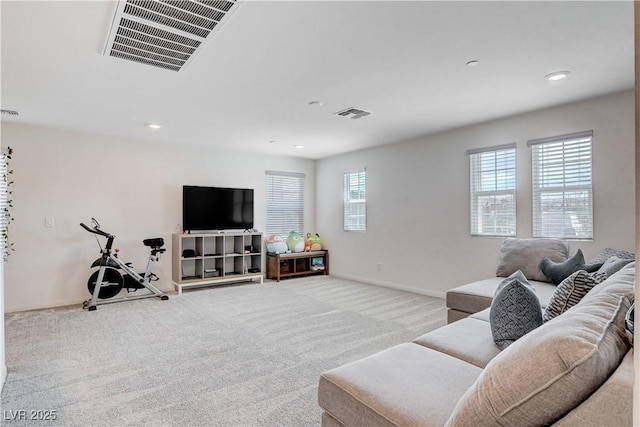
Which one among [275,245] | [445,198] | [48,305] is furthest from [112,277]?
[445,198]

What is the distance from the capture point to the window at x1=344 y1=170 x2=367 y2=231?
6.30 m

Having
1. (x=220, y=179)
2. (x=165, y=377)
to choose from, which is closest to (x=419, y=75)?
(x=165, y=377)

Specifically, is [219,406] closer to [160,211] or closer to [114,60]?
[114,60]

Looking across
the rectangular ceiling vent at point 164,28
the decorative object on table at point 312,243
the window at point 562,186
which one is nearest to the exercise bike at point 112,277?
the decorative object on table at point 312,243

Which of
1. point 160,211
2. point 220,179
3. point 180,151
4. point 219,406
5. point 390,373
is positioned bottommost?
point 219,406

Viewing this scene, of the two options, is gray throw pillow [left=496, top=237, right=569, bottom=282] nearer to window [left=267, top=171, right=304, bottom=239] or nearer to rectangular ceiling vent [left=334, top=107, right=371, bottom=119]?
rectangular ceiling vent [left=334, top=107, right=371, bottom=119]

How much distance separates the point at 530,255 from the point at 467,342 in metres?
2.17

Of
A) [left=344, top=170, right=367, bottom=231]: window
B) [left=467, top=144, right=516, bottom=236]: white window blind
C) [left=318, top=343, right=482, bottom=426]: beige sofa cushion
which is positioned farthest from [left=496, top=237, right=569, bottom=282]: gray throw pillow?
[left=344, top=170, right=367, bottom=231]: window

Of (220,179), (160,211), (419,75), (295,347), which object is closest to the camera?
(419,75)

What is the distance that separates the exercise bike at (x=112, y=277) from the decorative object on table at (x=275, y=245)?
6.26ft

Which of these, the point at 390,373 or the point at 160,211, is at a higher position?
the point at 160,211

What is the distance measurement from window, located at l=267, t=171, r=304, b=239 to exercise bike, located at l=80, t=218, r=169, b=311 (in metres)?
2.20

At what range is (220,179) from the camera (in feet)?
20.1

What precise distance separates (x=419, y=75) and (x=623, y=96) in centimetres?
215
